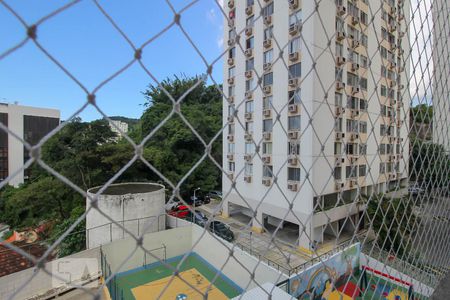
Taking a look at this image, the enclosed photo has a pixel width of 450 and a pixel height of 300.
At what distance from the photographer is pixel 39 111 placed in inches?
375

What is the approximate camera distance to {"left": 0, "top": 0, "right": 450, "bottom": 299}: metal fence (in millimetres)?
814

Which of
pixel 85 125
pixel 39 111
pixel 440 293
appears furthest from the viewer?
pixel 39 111

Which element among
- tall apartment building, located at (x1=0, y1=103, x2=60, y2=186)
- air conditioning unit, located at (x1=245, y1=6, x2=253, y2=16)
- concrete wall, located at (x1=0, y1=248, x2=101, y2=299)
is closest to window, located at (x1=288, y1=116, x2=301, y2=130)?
air conditioning unit, located at (x1=245, y1=6, x2=253, y2=16)

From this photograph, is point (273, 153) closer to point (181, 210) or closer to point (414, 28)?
point (181, 210)

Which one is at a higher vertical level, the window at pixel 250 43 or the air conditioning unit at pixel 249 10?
the air conditioning unit at pixel 249 10

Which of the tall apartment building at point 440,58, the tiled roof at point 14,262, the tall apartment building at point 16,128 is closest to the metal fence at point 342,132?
the tall apartment building at point 440,58

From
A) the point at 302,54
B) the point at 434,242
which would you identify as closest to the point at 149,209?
the point at 302,54

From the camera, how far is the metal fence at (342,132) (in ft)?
2.67

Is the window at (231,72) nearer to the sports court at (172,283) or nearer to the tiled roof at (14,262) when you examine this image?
the sports court at (172,283)

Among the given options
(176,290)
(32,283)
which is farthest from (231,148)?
(32,283)

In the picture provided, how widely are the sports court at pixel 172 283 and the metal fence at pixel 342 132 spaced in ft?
0.97

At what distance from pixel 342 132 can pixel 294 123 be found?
3.84m

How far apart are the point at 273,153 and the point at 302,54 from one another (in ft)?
5.84

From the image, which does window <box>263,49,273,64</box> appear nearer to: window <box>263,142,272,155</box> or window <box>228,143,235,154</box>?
window <box>263,142,272,155</box>
